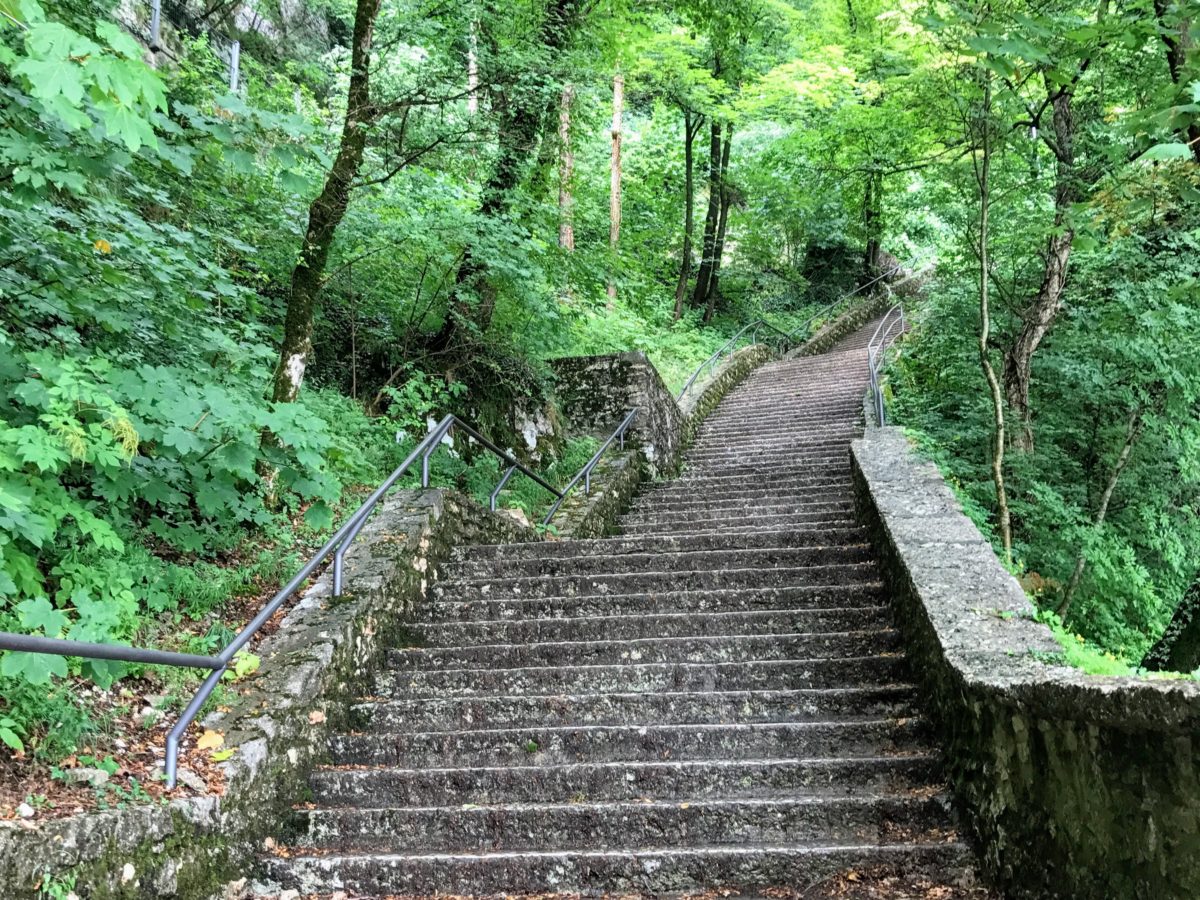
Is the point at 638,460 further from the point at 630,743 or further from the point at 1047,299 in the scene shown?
the point at 630,743

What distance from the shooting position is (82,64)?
7.12 ft

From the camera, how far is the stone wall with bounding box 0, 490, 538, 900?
2.33 meters

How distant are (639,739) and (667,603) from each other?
141 centimetres

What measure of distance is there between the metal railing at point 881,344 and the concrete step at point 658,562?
422 cm

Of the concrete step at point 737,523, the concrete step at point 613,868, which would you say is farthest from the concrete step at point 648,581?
the concrete step at point 613,868

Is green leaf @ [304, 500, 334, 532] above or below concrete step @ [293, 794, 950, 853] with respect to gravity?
above

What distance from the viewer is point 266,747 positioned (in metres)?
3.28

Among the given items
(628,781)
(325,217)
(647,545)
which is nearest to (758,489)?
(647,545)

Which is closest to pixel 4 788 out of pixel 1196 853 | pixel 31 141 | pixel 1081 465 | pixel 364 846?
pixel 364 846

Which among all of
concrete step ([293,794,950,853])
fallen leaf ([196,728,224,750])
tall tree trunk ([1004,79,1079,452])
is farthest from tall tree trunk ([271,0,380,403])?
tall tree trunk ([1004,79,1079,452])

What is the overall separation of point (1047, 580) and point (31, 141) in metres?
7.47

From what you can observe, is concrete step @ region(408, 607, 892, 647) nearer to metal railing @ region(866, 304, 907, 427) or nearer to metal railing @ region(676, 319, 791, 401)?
metal railing @ region(866, 304, 907, 427)

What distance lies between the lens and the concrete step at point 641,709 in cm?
375

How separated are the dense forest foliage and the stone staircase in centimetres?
101
